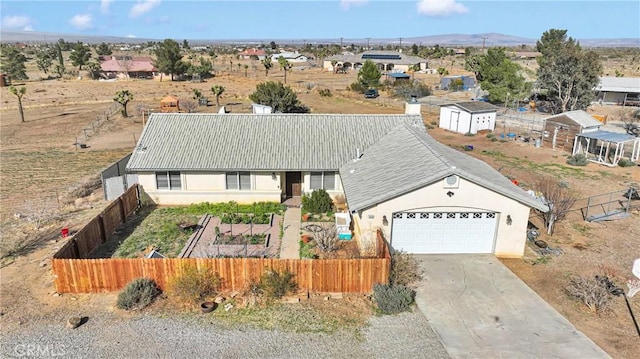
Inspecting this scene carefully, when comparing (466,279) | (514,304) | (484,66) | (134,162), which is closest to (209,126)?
(134,162)

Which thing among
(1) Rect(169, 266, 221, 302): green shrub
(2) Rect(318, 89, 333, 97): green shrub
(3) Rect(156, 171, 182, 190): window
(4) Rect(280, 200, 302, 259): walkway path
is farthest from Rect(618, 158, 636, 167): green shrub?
(2) Rect(318, 89, 333, 97): green shrub

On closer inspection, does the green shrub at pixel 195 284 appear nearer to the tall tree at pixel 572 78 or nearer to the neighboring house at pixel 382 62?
the tall tree at pixel 572 78

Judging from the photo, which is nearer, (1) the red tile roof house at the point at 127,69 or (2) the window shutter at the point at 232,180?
(2) the window shutter at the point at 232,180

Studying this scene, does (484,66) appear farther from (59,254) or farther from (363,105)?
(59,254)

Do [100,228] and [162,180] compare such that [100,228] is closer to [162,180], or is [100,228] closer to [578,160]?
[162,180]

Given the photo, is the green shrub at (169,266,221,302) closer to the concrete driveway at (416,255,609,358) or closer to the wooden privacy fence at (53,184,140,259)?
the wooden privacy fence at (53,184,140,259)

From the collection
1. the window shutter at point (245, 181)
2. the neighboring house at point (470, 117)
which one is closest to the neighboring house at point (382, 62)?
the neighboring house at point (470, 117)
